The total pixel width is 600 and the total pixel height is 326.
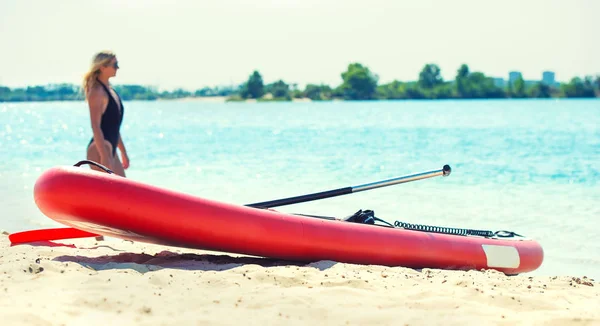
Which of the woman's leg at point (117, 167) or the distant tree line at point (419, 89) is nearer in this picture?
the woman's leg at point (117, 167)

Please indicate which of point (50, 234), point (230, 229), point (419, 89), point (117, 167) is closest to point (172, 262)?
point (230, 229)

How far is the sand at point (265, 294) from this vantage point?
295 centimetres

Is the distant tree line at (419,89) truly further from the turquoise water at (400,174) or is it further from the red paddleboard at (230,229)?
the red paddleboard at (230,229)

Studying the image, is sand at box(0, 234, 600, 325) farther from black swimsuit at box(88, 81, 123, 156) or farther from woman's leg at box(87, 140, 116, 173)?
black swimsuit at box(88, 81, 123, 156)

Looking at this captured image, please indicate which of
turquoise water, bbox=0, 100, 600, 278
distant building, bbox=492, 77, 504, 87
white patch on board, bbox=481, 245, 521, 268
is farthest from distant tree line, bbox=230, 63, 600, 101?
white patch on board, bbox=481, 245, 521, 268

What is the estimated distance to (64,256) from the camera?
4.05 metres

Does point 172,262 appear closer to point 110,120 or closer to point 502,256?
point 110,120

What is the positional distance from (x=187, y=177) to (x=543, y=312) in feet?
29.6

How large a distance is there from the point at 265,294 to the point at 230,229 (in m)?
0.90

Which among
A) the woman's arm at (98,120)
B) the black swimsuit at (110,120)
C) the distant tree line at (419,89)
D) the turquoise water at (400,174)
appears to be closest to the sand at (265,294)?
the woman's arm at (98,120)

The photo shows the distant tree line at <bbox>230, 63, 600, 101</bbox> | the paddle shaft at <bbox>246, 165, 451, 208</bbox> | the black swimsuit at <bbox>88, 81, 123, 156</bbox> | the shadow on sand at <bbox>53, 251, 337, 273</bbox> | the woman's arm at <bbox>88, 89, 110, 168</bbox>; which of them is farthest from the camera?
the distant tree line at <bbox>230, 63, 600, 101</bbox>

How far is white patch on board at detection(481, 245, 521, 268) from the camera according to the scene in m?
4.73

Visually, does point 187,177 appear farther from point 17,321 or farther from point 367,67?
point 367,67

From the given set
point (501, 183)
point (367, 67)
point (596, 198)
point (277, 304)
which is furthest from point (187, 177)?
point (367, 67)
